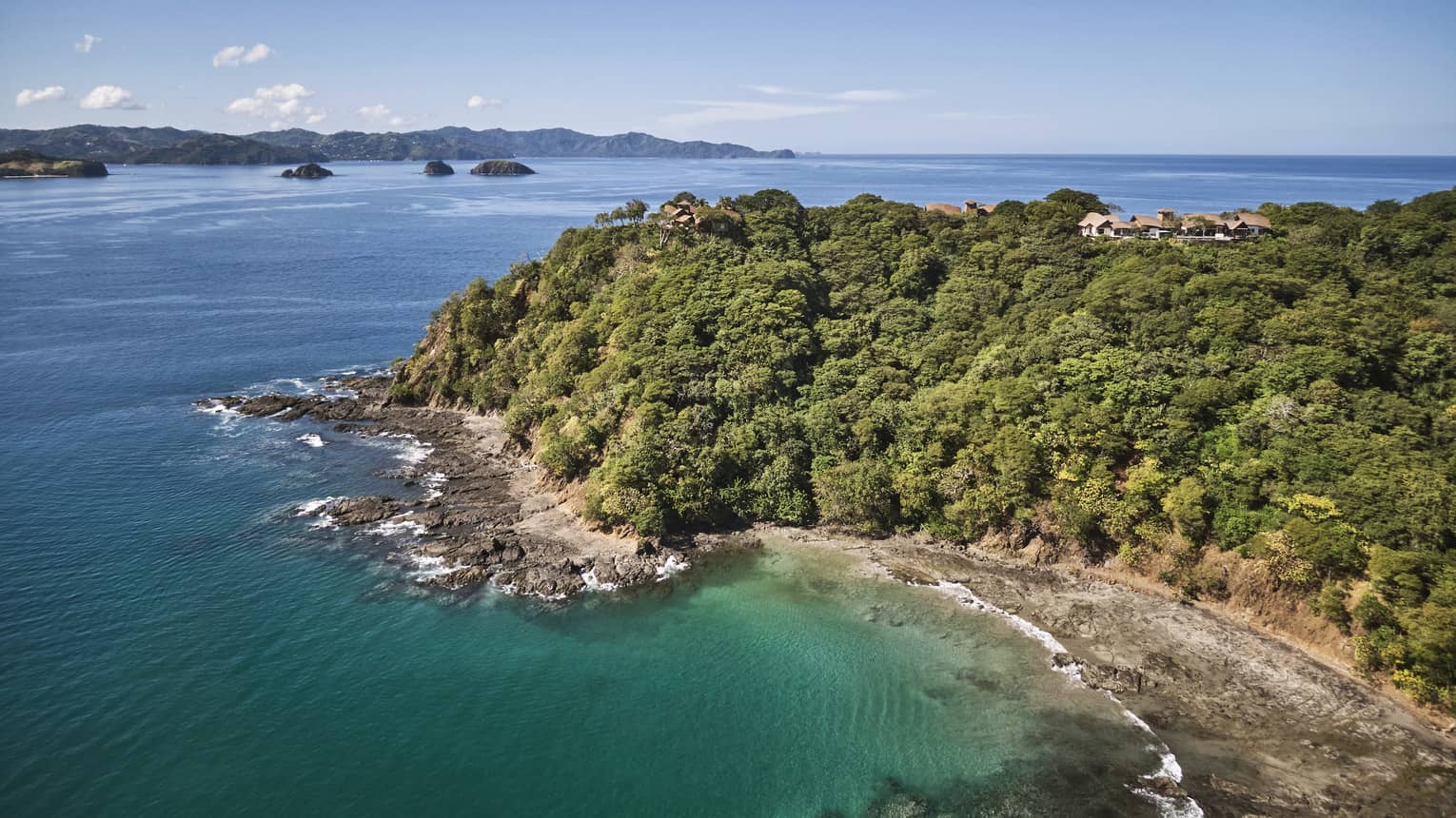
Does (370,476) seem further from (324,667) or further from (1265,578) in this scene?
(1265,578)

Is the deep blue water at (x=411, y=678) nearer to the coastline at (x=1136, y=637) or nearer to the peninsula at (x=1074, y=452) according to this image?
the coastline at (x=1136, y=637)

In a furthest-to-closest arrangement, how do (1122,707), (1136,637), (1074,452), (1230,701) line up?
(1074,452)
(1136,637)
(1122,707)
(1230,701)

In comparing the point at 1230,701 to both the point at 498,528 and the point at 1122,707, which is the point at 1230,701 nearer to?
the point at 1122,707

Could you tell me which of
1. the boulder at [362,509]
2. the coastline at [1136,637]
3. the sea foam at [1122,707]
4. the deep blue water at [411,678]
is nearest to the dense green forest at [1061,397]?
the coastline at [1136,637]

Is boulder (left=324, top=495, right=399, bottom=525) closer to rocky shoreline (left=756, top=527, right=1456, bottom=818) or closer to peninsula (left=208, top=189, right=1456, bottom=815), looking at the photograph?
peninsula (left=208, top=189, right=1456, bottom=815)

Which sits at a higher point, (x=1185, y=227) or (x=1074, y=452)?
(x=1185, y=227)

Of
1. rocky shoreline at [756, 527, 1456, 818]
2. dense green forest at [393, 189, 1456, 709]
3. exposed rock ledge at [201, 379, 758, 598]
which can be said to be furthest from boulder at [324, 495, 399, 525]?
rocky shoreline at [756, 527, 1456, 818]

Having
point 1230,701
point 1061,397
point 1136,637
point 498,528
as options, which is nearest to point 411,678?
point 498,528
